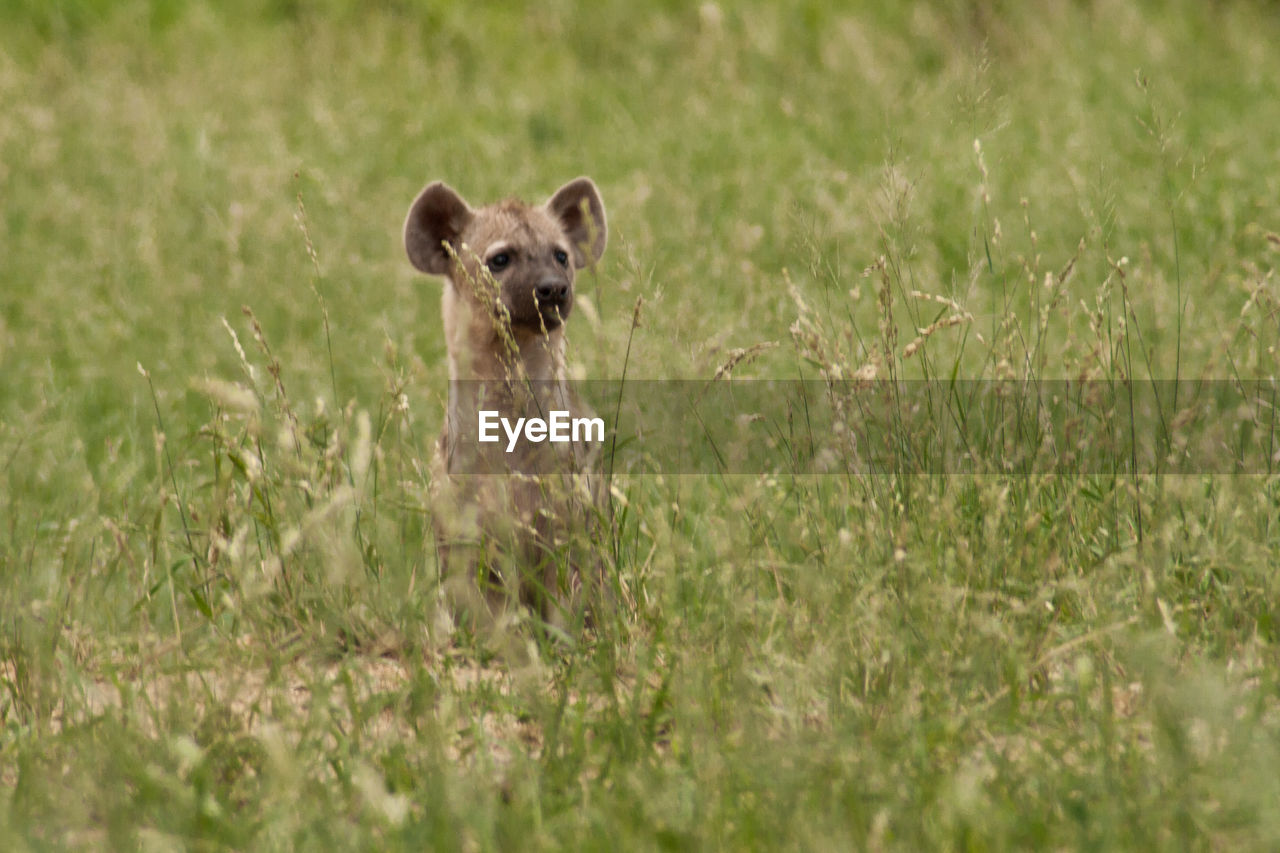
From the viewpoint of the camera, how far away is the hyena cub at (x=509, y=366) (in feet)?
13.2

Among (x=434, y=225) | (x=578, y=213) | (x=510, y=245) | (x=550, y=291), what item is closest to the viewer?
(x=550, y=291)

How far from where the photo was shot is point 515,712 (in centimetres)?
322

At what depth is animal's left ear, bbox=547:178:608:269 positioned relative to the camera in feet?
17.2

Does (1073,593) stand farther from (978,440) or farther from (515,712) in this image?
(515,712)
